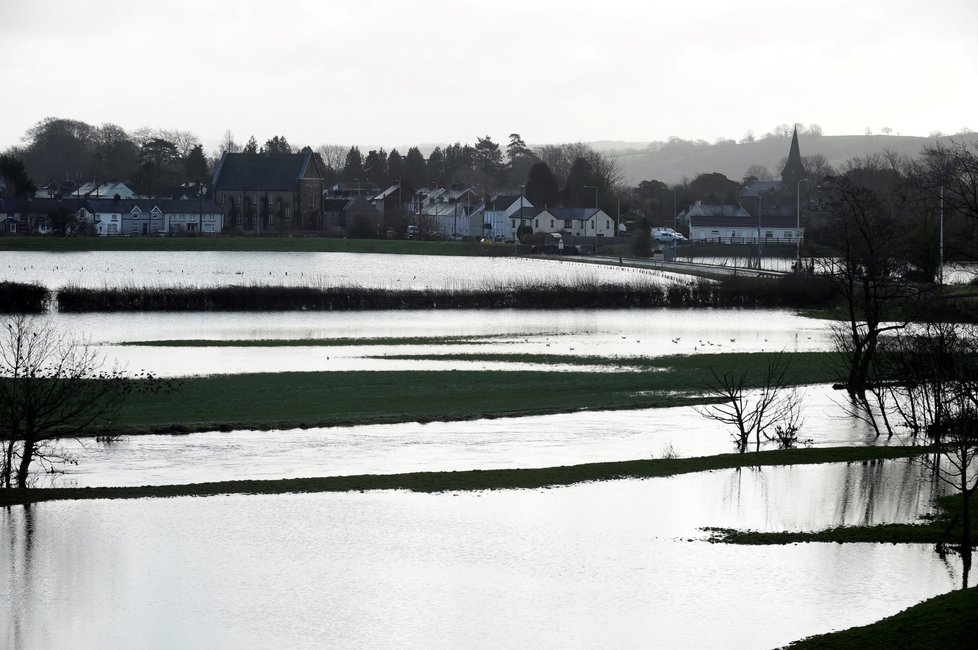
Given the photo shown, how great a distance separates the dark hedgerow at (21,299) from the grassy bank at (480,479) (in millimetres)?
46644

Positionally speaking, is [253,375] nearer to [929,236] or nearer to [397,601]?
[397,601]

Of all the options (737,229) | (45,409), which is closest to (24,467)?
(45,409)

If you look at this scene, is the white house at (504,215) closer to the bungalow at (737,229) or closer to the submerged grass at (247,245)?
the submerged grass at (247,245)

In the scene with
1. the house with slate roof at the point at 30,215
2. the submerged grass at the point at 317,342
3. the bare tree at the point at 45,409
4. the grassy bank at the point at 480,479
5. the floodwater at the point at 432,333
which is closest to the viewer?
the grassy bank at the point at 480,479

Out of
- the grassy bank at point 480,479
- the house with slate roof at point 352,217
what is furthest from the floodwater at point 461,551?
the house with slate roof at point 352,217

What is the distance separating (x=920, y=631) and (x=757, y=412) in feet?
59.3

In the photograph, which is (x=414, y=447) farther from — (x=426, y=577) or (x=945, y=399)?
(x=945, y=399)

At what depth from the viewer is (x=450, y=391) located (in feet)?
136

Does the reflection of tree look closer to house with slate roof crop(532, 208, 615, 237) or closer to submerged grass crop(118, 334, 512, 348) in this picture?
submerged grass crop(118, 334, 512, 348)

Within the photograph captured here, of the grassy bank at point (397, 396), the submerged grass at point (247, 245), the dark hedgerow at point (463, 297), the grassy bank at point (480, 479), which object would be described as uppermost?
the submerged grass at point (247, 245)

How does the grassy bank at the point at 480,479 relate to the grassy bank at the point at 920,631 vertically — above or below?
below

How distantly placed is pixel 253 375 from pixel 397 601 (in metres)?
26.2

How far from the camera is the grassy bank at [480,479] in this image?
25.9m

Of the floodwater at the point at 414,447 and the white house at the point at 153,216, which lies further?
the white house at the point at 153,216
